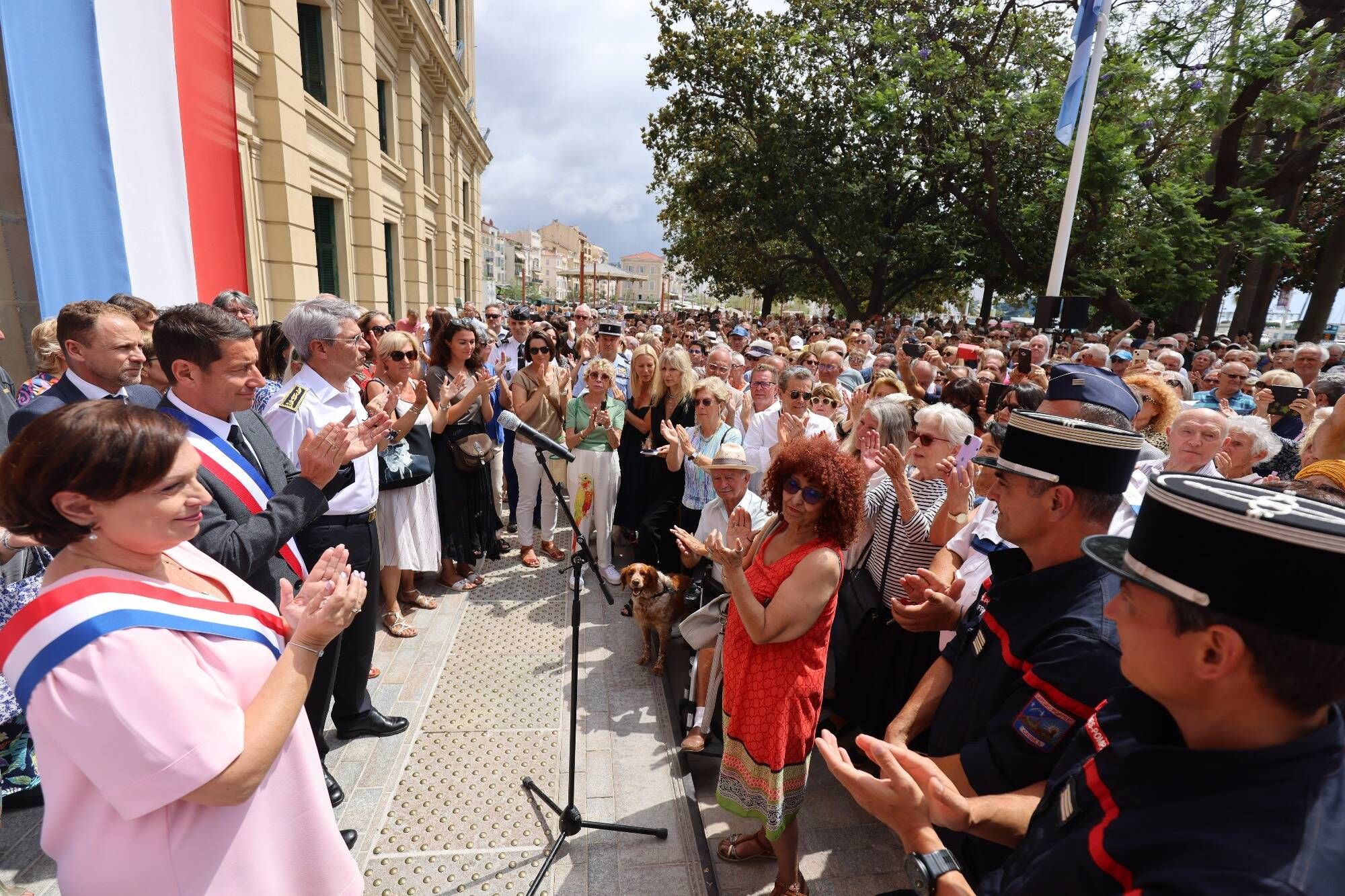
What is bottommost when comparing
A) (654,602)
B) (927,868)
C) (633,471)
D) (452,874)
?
(452,874)

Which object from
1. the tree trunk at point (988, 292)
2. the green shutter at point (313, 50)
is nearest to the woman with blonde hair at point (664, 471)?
the green shutter at point (313, 50)

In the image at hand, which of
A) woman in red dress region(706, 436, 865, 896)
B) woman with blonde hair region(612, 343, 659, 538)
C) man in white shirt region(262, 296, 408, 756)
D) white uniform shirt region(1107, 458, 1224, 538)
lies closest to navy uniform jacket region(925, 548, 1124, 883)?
white uniform shirt region(1107, 458, 1224, 538)

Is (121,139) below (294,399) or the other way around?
the other way around

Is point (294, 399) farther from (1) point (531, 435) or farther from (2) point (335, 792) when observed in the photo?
(2) point (335, 792)

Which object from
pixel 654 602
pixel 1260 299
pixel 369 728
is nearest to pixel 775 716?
pixel 654 602

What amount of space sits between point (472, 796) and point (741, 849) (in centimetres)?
140

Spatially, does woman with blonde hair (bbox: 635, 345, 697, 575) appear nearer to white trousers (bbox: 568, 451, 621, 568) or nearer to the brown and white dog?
white trousers (bbox: 568, 451, 621, 568)

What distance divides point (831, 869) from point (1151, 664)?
7.91 ft

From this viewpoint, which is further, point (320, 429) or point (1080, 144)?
point (1080, 144)

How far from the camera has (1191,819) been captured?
1.01 m

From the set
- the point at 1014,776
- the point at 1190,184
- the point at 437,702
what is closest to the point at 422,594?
the point at 437,702

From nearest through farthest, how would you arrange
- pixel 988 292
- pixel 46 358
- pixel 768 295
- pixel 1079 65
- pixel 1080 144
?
pixel 46 358 → pixel 1080 144 → pixel 1079 65 → pixel 988 292 → pixel 768 295

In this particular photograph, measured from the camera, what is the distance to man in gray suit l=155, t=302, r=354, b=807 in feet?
7.28

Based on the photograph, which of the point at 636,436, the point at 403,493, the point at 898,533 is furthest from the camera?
the point at 636,436
